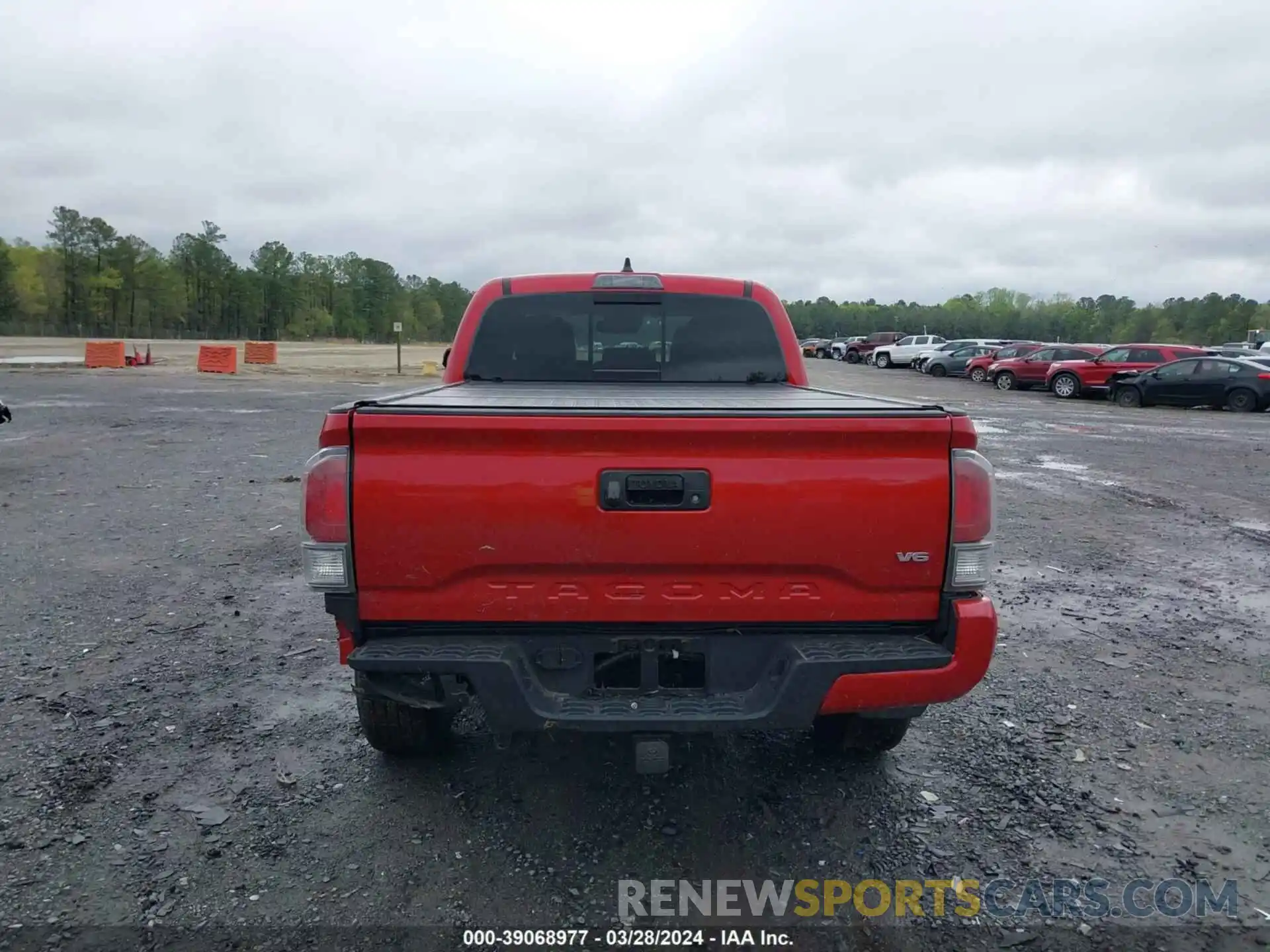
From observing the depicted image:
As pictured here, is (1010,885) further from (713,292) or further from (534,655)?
(713,292)

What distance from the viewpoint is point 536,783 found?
3.29 m

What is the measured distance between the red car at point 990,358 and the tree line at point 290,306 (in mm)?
78313

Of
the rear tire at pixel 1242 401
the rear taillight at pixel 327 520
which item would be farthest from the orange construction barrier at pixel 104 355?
the rear tire at pixel 1242 401

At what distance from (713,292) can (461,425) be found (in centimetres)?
261

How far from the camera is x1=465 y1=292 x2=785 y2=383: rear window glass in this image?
4680mm

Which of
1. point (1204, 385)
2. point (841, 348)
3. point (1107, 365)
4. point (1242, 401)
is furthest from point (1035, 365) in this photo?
point (841, 348)

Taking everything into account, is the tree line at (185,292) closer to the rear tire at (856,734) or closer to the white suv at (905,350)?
the white suv at (905,350)

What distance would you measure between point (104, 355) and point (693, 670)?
36149mm

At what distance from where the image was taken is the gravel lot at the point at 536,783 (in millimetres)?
2641

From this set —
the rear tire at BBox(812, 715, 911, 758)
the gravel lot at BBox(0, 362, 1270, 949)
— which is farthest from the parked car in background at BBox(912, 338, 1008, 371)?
the rear tire at BBox(812, 715, 911, 758)

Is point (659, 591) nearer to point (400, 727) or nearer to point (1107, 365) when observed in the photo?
point (400, 727)

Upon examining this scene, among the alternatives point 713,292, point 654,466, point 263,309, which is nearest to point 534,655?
point 654,466

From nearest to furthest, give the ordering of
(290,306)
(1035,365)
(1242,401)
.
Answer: (1242,401) → (1035,365) → (290,306)

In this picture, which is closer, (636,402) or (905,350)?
(636,402)
